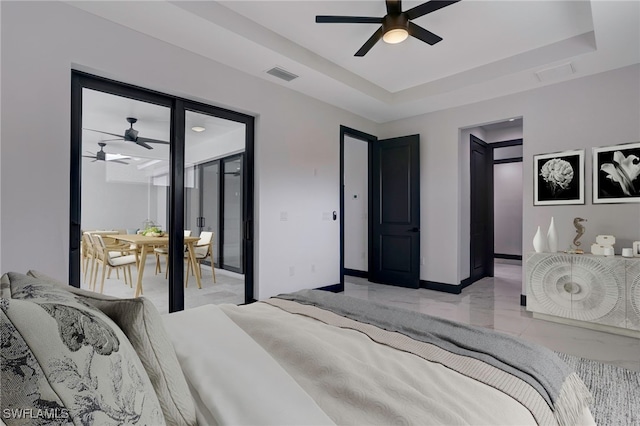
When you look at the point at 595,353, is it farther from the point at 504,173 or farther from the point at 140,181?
the point at 504,173

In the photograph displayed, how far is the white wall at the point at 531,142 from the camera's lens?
339 centimetres

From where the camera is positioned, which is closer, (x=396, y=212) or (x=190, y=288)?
(x=190, y=288)

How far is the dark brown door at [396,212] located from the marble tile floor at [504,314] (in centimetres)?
28

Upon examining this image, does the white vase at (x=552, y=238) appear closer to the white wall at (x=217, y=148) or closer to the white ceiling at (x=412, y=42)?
the white ceiling at (x=412, y=42)

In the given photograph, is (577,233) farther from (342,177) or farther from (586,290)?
(342,177)

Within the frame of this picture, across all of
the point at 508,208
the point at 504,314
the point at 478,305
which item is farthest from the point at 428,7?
the point at 508,208

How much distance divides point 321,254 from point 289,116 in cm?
193

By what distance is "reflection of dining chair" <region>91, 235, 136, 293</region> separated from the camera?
2.78 metres

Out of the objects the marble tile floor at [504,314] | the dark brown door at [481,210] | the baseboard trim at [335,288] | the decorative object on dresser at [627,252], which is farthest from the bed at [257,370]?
the dark brown door at [481,210]

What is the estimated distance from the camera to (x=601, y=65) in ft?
11.0

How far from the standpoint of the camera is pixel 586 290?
10.6 feet

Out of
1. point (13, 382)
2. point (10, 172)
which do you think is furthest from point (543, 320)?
point (10, 172)

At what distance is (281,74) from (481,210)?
4.32m

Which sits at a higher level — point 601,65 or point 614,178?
point 601,65
